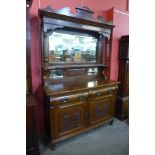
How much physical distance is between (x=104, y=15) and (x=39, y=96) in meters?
1.93

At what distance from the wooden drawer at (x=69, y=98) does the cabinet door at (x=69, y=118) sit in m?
0.06

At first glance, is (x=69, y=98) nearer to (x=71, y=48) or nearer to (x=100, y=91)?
(x=100, y=91)

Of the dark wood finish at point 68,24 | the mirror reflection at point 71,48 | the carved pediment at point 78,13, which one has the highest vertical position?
the carved pediment at point 78,13

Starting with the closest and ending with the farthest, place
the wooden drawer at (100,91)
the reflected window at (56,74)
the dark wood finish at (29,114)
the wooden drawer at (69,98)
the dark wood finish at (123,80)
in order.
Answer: the dark wood finish at (29,114) < the wooden drawer at (69,98) < the wooden drawer at (100,91) < the reflected window at (56,74) < the dark wood finish at (123,80)

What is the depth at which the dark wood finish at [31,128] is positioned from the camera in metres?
1.55

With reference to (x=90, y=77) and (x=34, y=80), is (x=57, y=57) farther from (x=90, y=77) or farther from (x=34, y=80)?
(x=90, y=77)

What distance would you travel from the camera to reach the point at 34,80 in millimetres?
2094

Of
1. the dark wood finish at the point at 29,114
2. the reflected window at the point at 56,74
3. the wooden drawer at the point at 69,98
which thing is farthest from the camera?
the reflected window at the point at 56,74

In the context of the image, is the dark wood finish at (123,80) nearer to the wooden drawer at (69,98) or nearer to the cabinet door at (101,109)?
the cabinet door at (101,109)

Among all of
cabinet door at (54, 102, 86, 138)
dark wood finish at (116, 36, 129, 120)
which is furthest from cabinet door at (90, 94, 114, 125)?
dark wood finish at (116, 36, 129, 120)

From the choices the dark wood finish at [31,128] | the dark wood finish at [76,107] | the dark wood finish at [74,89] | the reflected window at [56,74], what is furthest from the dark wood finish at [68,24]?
the dark wood finish at [31,128]

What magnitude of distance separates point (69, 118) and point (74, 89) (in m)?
0.42
